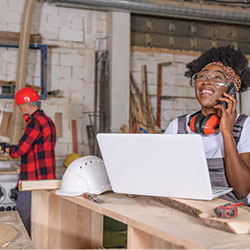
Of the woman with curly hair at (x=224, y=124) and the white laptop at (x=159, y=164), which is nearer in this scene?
the white laptop at (x=159, y=164)

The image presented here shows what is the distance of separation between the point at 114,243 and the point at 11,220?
8.15 feet

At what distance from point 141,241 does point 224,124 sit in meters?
Answer: 0.74

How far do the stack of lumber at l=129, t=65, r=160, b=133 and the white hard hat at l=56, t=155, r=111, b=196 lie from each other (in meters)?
4.04

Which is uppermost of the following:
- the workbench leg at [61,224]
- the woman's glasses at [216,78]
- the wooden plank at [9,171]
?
the woman's glasses at [216,78]

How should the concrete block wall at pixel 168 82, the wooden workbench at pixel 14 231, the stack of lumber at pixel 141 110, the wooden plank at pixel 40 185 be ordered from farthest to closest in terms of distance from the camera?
Result: the concrete block wall at pixel 168 82 < the stack of lumber at pixel 141 110 < the wooden plank at pixel 40 185 < the wooden workbench at pixel 14 231

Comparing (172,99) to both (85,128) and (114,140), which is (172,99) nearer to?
(85,128)

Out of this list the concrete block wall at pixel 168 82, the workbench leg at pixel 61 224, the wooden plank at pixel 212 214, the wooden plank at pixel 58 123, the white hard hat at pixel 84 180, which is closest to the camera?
the wooden plank at pixel 212 214

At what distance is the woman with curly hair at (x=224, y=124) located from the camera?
205 cm

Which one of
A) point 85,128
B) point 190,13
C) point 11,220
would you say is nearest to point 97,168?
point 11,220

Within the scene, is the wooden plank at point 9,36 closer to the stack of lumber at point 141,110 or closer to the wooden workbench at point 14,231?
the stack of lumber at point 141,110

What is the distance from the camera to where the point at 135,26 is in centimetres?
654

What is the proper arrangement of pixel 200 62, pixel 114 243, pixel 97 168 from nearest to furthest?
pixel 97 168 → pixel 200 62 → pixel 114 243

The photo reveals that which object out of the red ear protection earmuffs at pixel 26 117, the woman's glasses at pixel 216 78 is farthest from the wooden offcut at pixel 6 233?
the red ear protection earmuffs at pixel 26 117

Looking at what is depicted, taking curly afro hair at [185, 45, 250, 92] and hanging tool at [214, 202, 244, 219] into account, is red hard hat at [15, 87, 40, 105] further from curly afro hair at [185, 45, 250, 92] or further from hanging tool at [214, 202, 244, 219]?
hanging tool at [214, 202, 244, 219]
